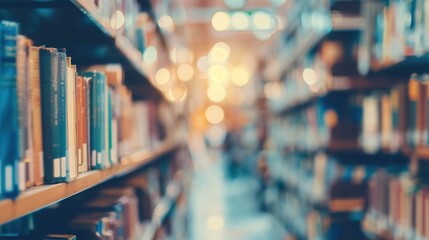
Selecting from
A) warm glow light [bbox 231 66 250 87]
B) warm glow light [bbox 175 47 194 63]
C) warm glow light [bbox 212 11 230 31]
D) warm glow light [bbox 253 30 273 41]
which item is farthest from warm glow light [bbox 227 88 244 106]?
warm glow light [bbox 175 47 194 63]

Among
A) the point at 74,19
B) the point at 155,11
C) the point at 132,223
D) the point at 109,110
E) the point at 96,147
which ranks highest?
the point at 155,11

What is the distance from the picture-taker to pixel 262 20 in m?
9.93

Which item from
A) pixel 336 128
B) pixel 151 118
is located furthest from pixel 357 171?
pixel 151 118

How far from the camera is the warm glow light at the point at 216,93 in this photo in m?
16.8

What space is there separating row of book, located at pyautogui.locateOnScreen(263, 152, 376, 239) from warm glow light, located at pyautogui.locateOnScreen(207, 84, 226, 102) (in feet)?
38.2

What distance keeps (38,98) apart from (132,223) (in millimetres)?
1138

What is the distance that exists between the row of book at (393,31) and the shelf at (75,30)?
1.09 metres

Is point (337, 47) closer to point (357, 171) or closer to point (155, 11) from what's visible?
point (357, 171)

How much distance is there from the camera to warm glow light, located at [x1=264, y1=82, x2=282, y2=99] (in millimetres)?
6031

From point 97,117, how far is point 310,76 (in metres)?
2.69

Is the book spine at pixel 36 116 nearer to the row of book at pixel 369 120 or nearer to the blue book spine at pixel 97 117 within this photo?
the blue book spine at pixel 97 117

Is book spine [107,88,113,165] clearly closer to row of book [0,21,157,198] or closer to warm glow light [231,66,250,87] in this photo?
row of book [0,21,157,198]

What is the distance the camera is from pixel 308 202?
396 cm

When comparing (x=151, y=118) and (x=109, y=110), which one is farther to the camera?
(x=151, y=118)
